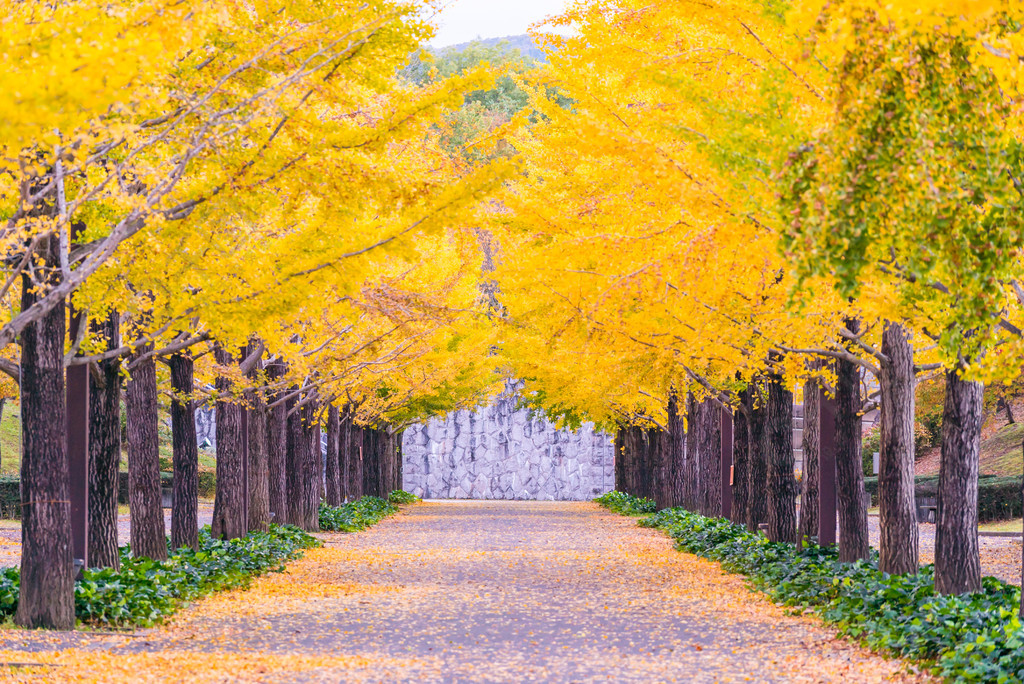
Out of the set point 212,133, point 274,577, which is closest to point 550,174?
point 274,577

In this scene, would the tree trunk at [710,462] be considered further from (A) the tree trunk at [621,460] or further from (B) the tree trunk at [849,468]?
(A) the tree trunk at [621,460]

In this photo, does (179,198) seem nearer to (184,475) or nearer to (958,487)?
(184,475)

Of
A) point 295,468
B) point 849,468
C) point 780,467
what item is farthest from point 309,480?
point 849,468

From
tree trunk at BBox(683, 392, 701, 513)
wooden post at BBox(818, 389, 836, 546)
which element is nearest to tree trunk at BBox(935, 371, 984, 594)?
wooden post at BBox(818, 389, 836, 546)

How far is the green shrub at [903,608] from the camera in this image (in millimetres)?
8227

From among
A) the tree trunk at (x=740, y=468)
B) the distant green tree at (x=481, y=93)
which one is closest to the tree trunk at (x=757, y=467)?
the tree trunk at (x=740, y=468)

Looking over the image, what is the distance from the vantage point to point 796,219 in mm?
Answer: 5883

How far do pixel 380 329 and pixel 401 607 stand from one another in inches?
320

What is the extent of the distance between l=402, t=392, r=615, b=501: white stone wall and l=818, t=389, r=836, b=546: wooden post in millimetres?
48507

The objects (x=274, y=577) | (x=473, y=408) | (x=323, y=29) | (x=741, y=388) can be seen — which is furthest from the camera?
(x=473, y=408)

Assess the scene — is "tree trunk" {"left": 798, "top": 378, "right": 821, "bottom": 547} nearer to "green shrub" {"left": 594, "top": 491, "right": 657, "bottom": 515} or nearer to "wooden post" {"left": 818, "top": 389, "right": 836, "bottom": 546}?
"wooden post" {"left": 818, "top": 389, "right": 836, "bottom": 546}

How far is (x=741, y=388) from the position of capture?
1873 centimetres

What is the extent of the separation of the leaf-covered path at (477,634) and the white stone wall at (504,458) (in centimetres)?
4490

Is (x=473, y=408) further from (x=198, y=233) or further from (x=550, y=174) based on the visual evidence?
(x=198, y=233)
